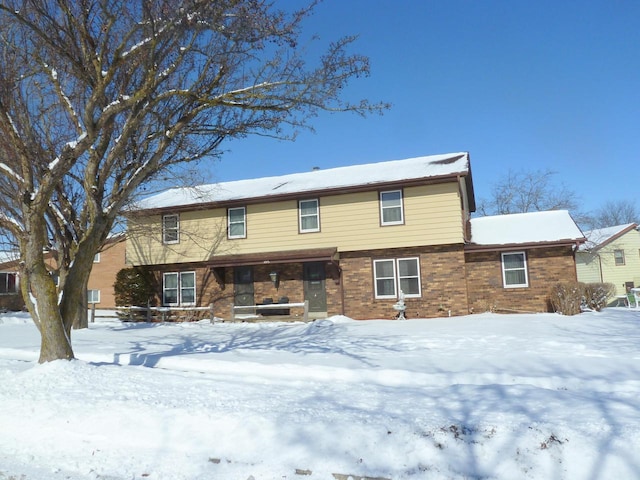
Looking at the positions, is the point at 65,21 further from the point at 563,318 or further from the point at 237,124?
the point at 563,318

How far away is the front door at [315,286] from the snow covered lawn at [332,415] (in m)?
8.38

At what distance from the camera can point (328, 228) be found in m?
18.8

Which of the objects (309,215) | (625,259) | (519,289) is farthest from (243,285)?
(625,259)

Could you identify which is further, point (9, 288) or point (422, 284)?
point (9, 288)

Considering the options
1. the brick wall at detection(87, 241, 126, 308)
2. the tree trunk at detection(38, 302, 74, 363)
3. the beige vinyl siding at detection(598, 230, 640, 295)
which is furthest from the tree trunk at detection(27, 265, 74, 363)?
the beige vinyl siding at detection(598, 230, 640, 295)

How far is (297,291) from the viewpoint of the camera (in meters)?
19.0

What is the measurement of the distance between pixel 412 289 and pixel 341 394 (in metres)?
11.7

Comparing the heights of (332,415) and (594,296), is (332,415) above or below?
below

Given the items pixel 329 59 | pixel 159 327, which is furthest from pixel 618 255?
pixel 329 59

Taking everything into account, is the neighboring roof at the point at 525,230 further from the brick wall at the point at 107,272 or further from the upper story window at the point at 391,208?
the brick wall at the point at 107,272

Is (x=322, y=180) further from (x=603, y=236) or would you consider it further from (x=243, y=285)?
(x=603, y=236)

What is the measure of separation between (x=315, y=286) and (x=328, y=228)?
223 centimetres

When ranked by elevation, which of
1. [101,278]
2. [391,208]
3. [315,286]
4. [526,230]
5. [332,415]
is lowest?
[332,415]

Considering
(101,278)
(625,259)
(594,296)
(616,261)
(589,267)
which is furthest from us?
(616,261)
